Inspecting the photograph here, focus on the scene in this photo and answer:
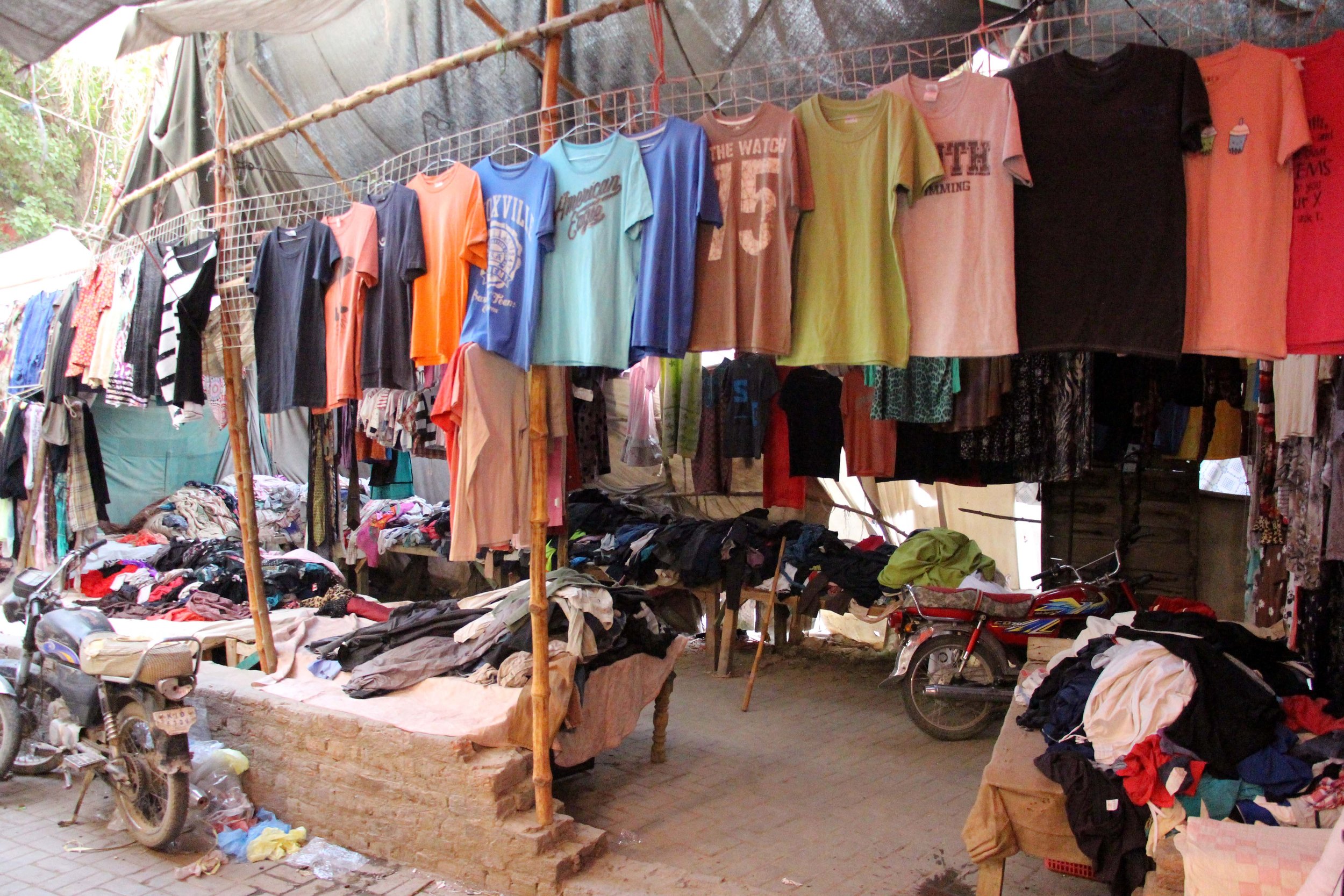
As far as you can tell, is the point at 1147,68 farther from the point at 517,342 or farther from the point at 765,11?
the point at 517,342

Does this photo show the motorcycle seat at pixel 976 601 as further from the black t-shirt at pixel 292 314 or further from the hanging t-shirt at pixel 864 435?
the black t-shirt at pixel 292 314

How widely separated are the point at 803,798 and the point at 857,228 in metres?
3.30

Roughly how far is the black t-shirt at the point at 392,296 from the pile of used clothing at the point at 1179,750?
337cm

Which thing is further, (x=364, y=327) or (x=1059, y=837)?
(x=364, y=327)

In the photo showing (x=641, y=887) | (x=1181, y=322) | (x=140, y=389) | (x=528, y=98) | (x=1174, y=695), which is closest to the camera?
(x=1181, y=322)

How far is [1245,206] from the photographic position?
9.41ft

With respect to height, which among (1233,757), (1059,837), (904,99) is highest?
(904,99)

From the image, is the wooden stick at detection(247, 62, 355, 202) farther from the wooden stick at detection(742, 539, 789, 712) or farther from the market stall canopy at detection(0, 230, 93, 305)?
the market stall canopy at detection(0, 230, 93, 305)

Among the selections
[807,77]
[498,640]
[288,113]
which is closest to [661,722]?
[498,640]

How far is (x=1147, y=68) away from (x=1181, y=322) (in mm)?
858

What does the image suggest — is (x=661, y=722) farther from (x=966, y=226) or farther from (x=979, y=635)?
(x=966, y=226)

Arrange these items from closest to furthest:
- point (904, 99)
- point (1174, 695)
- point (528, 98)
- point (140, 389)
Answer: point (904, 99)
point (1174, 695)
point (528, 98)
point (140, 389)

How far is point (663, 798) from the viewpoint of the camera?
16.5ft

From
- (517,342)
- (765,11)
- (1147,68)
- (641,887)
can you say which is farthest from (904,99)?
(641,887)
